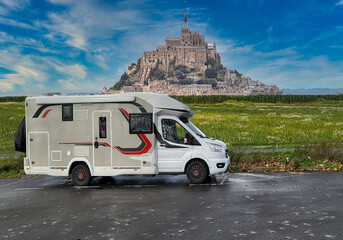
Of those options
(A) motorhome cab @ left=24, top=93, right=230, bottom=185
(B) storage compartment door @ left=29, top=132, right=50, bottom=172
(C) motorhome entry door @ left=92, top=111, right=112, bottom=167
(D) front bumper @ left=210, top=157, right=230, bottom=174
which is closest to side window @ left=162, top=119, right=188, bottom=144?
(A) motorhome cab @ left=24, top=93, right=230, bottom=185

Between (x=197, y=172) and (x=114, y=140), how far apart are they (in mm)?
2873

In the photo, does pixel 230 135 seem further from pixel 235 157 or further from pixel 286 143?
pixel 235 157

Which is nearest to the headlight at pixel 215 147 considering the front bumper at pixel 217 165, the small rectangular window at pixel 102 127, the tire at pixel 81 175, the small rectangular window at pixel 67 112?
the front bumper at pixel 217 165

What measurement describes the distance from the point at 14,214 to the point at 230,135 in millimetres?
17509

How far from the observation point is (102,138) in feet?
40.7

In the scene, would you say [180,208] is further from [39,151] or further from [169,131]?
[39,151]

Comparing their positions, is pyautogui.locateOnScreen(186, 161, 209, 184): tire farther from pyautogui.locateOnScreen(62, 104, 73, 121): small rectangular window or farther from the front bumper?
pyautogui.locateOnScreen(62, 104, 73, 121): small rectangular window

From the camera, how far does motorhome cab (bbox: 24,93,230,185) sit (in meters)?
12.2

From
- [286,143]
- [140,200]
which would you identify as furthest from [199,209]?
[286,143]

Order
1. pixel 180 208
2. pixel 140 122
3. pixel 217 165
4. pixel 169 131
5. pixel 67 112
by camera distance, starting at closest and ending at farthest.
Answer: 1. pixel 180 208
2. pixel 217 165
3. pixel 140 122
4. pixel 67 112
5. pixel 169 131

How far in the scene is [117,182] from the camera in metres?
13.4

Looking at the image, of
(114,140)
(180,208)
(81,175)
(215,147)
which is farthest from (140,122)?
(180,208)

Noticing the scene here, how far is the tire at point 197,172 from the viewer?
12.2 metres

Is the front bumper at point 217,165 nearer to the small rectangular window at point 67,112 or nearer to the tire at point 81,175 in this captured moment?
the tire at point 81,175
